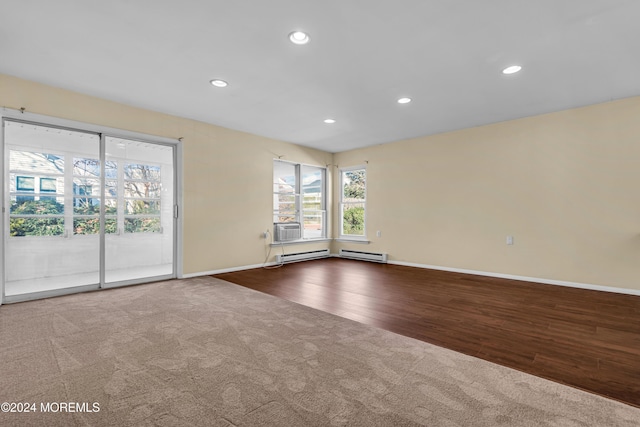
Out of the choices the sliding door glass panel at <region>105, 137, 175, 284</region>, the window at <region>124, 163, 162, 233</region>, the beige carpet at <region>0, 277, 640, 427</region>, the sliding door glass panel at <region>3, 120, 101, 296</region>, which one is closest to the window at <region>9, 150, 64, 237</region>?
the sliding door glass panel at <region>3, 120, 101, 296</region>

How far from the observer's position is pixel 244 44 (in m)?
2.62

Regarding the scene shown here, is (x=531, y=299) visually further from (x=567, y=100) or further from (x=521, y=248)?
(x=567, y=100)

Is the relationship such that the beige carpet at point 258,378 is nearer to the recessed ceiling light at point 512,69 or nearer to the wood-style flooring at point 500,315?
the wood-style flooring at point 500,315

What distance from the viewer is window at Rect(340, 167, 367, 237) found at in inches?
267

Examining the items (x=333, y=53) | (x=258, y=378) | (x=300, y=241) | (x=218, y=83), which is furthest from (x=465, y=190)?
(x=258, y=378)

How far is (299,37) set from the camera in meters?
2.50

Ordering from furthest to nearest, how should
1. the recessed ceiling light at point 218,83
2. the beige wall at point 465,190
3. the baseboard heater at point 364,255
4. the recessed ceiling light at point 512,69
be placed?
the baseboard heater at point 364,255 < the beige wall at point 465,190 < the recessed ceiling light at point 218,83 < the recessed ceiling light at point 512,69

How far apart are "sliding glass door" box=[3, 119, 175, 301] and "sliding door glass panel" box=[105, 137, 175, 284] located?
0.01m

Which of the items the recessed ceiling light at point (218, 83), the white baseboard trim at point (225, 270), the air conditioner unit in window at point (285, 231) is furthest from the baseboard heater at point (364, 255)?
the recessed ceiling light at point (218, 83)

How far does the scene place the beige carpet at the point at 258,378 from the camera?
146 cm

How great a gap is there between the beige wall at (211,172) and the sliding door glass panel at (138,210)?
26cm

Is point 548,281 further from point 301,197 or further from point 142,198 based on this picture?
point 142,198

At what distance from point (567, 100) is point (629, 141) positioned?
933 millimetres

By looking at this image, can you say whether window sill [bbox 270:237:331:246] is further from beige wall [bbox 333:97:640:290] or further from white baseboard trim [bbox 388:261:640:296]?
white baseboard trim [bbox 388:261:640:296]
